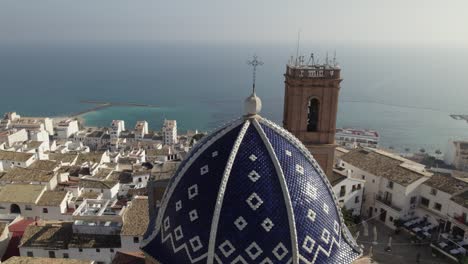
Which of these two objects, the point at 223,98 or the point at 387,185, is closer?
the point at 387,185

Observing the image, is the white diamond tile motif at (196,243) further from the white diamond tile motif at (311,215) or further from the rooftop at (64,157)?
the rooftop at (64,157)

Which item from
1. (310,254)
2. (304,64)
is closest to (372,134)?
(304,64)

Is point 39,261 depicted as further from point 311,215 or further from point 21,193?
point 311,215

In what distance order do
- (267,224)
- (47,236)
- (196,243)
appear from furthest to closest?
(47,236), (196,243), (267,224)

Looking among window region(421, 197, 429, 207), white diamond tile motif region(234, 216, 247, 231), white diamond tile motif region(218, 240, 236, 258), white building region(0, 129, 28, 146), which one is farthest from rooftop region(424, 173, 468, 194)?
white building region(0, 129, 28, 146)

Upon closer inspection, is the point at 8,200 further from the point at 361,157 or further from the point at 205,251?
the point at 361,157

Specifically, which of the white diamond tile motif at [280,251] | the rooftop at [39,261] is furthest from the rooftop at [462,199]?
the rooftop at [39,261]

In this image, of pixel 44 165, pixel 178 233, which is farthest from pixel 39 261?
pixel 44 165
